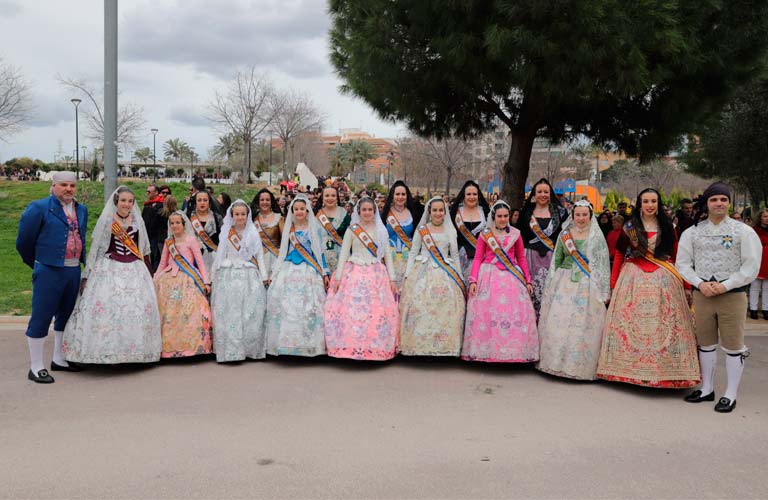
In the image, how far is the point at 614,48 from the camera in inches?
258

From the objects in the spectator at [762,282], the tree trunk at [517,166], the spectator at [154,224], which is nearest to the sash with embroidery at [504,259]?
the tree trunk at [517,166]

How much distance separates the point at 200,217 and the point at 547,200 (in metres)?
3.81

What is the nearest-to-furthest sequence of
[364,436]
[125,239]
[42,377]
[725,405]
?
1. [364,436]
2. [725,405]
3. [42,377]
4. [125,239]

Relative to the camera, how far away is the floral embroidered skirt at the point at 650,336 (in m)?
4.88

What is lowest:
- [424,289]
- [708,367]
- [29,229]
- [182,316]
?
[708,367]

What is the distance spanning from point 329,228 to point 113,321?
7.53ft

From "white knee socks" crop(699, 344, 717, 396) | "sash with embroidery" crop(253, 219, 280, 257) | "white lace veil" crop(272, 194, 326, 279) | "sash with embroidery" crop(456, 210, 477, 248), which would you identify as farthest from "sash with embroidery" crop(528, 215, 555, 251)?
"sash with embroidery" crop(253, 219, 280, 257)

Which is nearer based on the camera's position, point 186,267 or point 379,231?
point 186,267

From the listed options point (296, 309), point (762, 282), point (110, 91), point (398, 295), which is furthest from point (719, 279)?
point (110, 91)

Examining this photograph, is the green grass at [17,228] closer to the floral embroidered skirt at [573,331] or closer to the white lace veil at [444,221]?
the white lace veil at [444,221]

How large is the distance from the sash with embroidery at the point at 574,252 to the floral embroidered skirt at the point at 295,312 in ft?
7.60

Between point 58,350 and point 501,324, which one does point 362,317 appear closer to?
point 501,324

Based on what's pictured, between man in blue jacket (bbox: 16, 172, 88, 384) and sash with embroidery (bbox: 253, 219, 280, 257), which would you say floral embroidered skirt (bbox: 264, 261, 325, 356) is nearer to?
sash with embroidery (bbox: 253, 219, 280, 257)

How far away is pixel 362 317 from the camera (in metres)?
5.66
